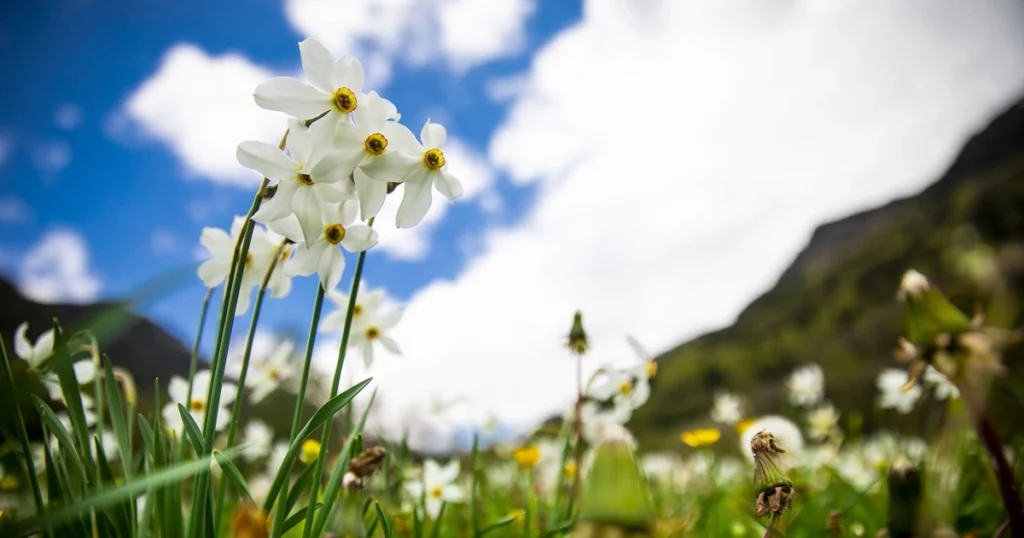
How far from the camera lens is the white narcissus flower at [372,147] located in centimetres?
108

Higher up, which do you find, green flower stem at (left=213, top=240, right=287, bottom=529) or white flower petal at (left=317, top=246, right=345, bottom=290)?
white flower petal at (left=317, top=246, right=345, bottom=290)

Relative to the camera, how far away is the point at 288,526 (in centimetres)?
120

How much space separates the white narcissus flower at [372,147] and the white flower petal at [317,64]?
90 mm

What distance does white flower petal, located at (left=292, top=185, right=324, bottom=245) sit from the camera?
1.11 m

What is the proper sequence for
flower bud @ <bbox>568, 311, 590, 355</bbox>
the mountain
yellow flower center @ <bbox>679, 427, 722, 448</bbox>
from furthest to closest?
the mountain, yellow flower center @ <bbox>679, 427, 722, 448</bbox>, flower bud @ <bbox>568, 311, 590, 355</bbox>

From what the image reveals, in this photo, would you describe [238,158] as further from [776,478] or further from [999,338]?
[999,338]

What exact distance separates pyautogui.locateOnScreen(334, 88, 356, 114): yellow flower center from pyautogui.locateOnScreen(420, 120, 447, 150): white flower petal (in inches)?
6.0

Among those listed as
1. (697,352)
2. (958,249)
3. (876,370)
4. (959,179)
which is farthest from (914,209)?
(958,249)

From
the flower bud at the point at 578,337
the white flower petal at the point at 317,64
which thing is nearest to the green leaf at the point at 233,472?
the white flower petal at the point at 317,64

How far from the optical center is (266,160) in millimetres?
1087

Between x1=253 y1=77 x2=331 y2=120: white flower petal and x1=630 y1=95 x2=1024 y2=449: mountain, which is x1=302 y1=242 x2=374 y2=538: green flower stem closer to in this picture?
x1=253 y1=77 x2=331 y2=120: white flower petal

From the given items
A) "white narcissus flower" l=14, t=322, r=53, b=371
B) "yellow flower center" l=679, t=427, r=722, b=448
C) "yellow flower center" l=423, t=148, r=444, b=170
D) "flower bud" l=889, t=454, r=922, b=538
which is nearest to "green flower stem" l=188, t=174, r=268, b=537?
"yellow flower center" l=423, t=148, r=444, b=170

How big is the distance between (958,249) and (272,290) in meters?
1.53

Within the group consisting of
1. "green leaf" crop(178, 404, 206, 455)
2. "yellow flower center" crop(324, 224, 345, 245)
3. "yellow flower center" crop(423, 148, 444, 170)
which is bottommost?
"green leaf" crop(178, 404, 206, 455)
